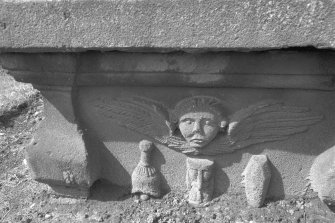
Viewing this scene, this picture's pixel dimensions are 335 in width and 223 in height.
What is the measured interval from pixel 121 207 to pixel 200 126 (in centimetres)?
58

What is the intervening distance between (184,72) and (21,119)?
1.56 m

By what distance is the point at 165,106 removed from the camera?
1.62 meters

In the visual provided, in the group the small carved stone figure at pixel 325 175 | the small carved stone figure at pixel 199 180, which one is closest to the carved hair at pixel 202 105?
the small carved stone figure at pixel 199 180

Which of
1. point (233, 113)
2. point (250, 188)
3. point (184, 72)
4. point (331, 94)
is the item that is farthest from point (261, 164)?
point (184, 72)

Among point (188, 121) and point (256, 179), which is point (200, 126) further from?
point (256, 179)

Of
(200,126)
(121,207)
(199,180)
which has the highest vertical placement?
(200,126)

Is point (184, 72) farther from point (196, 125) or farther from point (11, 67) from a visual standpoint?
point (11, 67)

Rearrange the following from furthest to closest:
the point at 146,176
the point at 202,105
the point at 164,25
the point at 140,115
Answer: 1. the point at 146,176
2. the point at 140,115
3. the point at 202,105
4. the point at 164,25

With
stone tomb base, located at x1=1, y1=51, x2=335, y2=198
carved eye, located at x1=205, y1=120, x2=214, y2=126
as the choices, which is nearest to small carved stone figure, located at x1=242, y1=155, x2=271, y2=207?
stone tomb base, located at x1=1, y1=51, x2=335, y2=198

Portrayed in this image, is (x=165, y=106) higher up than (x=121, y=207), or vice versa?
(x=165, y=106)

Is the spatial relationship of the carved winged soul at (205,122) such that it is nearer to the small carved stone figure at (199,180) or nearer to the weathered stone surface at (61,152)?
the small carved stone figure at (199,180)

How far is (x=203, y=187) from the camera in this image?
1745 millimetres

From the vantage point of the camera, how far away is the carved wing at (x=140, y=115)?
1.63 m

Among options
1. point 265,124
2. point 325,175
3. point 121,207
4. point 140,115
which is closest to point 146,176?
point 121,207
